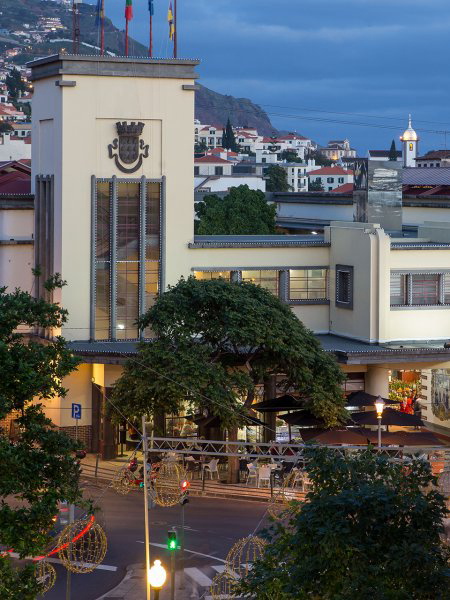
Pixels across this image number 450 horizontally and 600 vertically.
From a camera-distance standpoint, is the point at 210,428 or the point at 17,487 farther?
the point at 210,428

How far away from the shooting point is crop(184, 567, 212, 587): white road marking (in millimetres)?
33684

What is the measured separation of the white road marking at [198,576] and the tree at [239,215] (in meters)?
47.8

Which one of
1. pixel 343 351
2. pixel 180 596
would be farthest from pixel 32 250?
pixel 180 596

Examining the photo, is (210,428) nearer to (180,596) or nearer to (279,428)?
(279,428)

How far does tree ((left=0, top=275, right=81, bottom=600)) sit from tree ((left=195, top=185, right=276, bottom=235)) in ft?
177

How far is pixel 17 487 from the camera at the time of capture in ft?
84.3

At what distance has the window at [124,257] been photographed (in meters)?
50.6

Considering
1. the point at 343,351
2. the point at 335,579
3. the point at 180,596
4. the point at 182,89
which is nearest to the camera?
the point at 335,579

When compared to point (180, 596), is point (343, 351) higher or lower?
higher

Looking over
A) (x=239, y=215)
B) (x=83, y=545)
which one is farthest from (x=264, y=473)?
(x=239, y=215)

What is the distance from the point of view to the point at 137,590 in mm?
33000

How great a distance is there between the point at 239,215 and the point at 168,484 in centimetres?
4473

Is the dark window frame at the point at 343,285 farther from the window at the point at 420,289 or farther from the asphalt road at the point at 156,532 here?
the asphalt road at the point at 156,532

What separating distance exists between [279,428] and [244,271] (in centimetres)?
606
